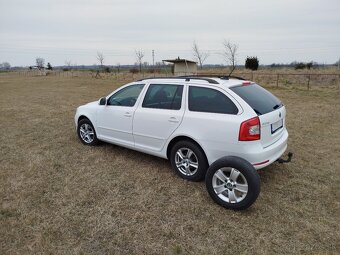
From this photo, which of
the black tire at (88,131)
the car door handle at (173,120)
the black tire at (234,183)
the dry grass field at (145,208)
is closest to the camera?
the dry grass field at (145,208)

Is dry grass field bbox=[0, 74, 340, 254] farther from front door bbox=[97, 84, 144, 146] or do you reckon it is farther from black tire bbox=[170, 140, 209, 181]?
front door bbox=[97, 84, 144, 146]

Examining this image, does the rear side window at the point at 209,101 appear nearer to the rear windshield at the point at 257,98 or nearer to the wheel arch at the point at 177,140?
the rear windshield at the point at 257,98

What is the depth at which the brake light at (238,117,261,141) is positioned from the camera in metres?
3.02

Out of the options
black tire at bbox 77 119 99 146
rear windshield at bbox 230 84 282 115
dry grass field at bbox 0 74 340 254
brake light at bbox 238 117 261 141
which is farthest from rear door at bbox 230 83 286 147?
black tire at bbox 77 119 99 146

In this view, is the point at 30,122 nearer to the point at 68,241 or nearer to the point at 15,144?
the point at 15,144

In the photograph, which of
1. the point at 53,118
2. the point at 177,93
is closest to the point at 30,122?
the point at 53,118

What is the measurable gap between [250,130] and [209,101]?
695 millimetres

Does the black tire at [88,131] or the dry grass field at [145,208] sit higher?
the black tire at [88,131]

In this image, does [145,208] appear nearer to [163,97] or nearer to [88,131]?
[163,97]

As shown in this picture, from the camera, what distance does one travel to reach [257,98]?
136 inches

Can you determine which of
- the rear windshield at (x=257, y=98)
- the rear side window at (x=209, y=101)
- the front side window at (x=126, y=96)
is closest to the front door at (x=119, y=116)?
the front side window at (x=126, y=96)

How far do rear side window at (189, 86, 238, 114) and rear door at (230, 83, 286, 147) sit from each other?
0.64 ft

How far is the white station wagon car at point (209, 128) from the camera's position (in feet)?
10.0


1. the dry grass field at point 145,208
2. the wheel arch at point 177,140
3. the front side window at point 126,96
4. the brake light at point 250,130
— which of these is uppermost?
the front side window at point 126,96
